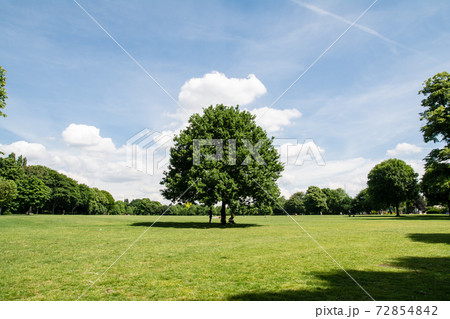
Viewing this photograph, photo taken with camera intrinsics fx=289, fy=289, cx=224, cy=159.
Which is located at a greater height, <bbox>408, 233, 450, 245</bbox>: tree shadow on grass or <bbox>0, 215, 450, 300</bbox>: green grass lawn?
<bbox>0, 215, 450, 300</bbox>: green grass lawn

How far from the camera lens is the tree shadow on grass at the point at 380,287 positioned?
20.2 ft

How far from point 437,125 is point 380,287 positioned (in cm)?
2001

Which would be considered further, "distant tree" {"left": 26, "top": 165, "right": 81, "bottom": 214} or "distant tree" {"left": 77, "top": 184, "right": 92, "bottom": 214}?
"distant tree" {"left": 77, "top": 184, "right": 92, "bottom": 214}

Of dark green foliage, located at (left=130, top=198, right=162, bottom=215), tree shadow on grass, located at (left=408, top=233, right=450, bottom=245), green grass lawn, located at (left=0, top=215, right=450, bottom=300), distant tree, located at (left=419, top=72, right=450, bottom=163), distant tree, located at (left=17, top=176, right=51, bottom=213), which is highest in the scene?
distant tree, located at (left=419, top=72, right=450, bottom=163)

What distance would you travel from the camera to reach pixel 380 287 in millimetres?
6973

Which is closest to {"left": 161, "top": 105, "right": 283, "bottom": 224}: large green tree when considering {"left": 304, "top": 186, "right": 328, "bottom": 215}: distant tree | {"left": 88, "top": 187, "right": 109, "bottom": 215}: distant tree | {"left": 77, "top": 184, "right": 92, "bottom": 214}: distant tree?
{"left": 77, "top": 184, "right": 92, "bottom": 214}: distant tree

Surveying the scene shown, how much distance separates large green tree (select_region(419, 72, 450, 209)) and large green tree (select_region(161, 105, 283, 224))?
14.4m

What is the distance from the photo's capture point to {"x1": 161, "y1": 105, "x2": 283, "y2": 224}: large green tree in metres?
29.9

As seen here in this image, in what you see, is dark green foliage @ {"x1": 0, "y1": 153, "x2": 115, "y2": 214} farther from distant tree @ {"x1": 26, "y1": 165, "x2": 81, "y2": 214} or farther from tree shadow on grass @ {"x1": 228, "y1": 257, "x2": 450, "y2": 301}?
tree shadow on grass @ {"x1": 228, "y1": 257, "x2": 450, "y2": 301}

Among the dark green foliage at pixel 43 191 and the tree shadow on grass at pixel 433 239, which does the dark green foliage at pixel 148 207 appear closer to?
the dark green foliage at pixel 43 191

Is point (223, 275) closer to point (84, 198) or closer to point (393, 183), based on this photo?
point (393, 183)

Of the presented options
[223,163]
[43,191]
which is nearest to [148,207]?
[43,191]
